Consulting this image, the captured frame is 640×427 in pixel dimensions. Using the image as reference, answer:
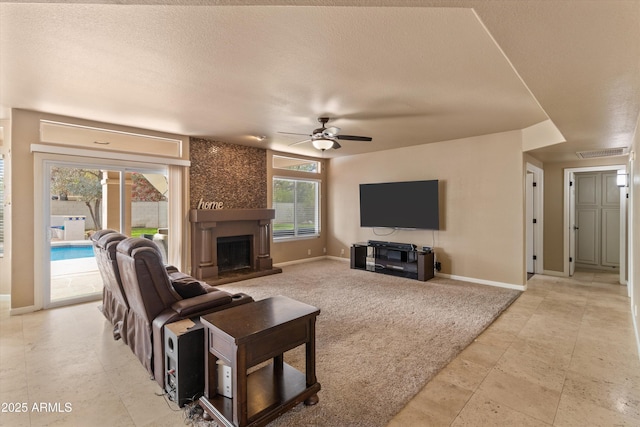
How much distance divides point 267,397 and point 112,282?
187 centimetres

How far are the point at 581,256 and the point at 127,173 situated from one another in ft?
29.4

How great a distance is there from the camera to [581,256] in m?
6.58

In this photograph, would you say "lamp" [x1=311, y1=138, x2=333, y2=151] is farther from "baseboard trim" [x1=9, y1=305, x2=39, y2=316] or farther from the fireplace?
"baseboard trim" [x1=9, y1=305, x2=39, y2=316]

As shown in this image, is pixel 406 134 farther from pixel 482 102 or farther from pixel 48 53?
pixel 48 53

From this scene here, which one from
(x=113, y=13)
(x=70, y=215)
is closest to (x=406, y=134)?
(x=113, y=13)

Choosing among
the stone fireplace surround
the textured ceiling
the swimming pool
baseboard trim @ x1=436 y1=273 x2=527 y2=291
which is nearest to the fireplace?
the stone fireplace surround

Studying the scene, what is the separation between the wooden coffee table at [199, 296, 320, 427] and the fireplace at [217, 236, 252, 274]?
3.98m

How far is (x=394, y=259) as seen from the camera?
239 inches

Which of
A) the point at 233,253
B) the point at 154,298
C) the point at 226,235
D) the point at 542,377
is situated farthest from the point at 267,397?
the point at 233,253

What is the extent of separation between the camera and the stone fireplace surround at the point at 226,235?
17.8 ft

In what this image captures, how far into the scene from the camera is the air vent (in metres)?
4.90

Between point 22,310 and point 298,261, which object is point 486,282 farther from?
point 22,310

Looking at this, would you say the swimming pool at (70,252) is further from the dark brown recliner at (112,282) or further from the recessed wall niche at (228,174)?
the recessed wall niche at (228,174)

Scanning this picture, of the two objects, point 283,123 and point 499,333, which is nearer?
point 499,333
